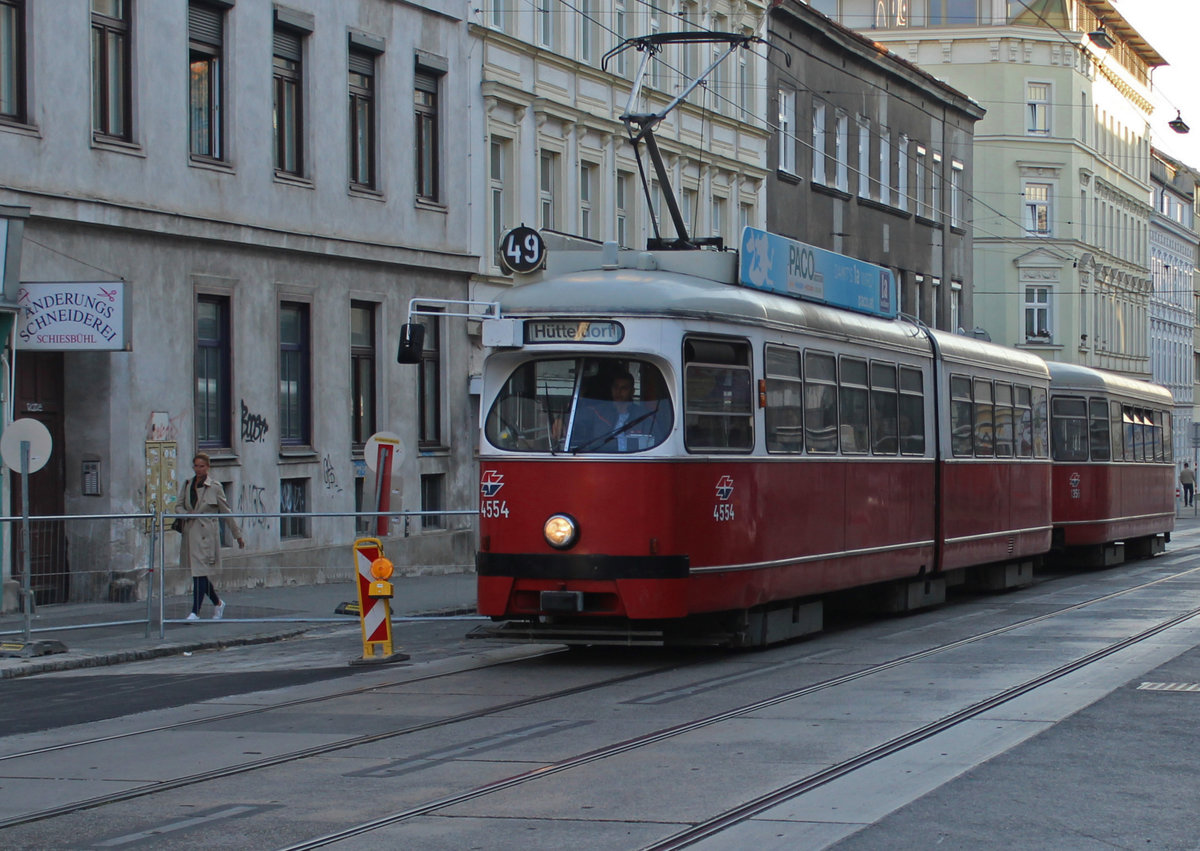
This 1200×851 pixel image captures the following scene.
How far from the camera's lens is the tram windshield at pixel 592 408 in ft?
45.2

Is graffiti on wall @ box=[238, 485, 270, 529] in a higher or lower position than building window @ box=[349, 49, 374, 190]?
lower

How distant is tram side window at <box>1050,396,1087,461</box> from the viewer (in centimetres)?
2748

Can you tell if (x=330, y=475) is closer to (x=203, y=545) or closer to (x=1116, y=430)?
(x=203, y=545)

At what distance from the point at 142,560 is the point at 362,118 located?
11.2 meters

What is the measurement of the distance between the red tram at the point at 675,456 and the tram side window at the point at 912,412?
53 cm

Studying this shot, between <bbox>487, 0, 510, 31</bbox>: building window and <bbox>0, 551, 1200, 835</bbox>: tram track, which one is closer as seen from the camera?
<bbox>0, 551, 1200, 835</bbox>: tram track

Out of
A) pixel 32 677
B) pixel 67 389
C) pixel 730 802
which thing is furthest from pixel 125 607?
pixel 730 802

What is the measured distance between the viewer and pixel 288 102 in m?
25.1

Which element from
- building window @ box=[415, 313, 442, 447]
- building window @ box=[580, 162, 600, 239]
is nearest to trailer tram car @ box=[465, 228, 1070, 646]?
building window @ box=[415, 313, 442, 447]

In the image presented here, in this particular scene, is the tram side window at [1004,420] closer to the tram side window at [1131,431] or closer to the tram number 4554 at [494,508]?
the tram side window at [1131,431]

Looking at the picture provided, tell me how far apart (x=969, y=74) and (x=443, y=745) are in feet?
196

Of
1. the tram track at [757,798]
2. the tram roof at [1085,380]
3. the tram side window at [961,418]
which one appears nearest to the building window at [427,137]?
the tram roof at [1085,380]

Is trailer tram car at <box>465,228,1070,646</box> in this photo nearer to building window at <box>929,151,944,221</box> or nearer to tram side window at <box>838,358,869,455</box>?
tram side window at <box>838,358,869,455</box>

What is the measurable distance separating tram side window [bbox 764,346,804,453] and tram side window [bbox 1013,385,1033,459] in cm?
764
